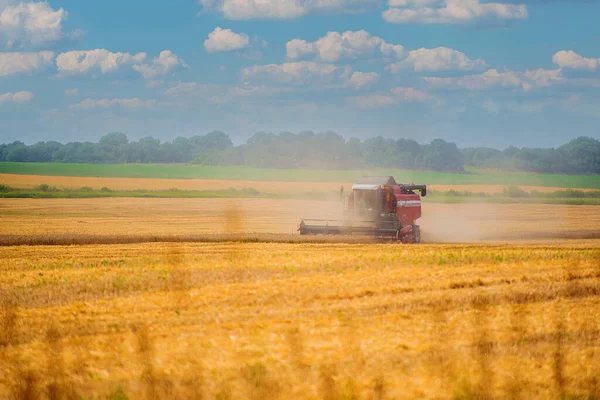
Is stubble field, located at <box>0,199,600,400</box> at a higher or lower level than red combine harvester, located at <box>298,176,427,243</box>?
lower

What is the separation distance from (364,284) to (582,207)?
128ft

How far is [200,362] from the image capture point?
8.83m

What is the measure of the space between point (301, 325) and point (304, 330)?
29cm

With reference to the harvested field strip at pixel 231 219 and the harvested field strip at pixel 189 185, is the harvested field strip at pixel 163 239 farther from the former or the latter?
the harvested field strip at pixel 189 185

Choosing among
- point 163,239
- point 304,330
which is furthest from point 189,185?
point 304,330

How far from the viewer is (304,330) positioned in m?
10.1

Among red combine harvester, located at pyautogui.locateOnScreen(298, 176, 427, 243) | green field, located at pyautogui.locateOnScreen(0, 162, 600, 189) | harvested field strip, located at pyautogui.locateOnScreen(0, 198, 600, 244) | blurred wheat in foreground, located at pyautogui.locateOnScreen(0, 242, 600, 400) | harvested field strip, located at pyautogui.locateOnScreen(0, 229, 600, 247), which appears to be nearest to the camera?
blurred wheat in foreground, located at pyautogui.locateOnScreen(0, 242, 600, 400)

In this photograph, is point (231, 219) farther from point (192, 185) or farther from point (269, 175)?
point (269, 175)

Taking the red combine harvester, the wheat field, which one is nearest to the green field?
the wheat field

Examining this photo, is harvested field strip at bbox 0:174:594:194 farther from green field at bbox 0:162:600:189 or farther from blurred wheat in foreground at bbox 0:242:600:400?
blurred wheat in foreground at bbox 0:242:600:400

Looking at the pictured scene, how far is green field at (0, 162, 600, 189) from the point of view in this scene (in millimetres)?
77000

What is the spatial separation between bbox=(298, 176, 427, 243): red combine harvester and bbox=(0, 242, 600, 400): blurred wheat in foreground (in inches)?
346

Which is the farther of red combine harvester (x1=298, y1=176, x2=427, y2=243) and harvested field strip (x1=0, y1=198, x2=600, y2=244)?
harvested field strip (x1=0, y1=198, x2=600, y2=244)

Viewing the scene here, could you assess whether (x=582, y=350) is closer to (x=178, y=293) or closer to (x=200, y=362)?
(x=200, y=362)
